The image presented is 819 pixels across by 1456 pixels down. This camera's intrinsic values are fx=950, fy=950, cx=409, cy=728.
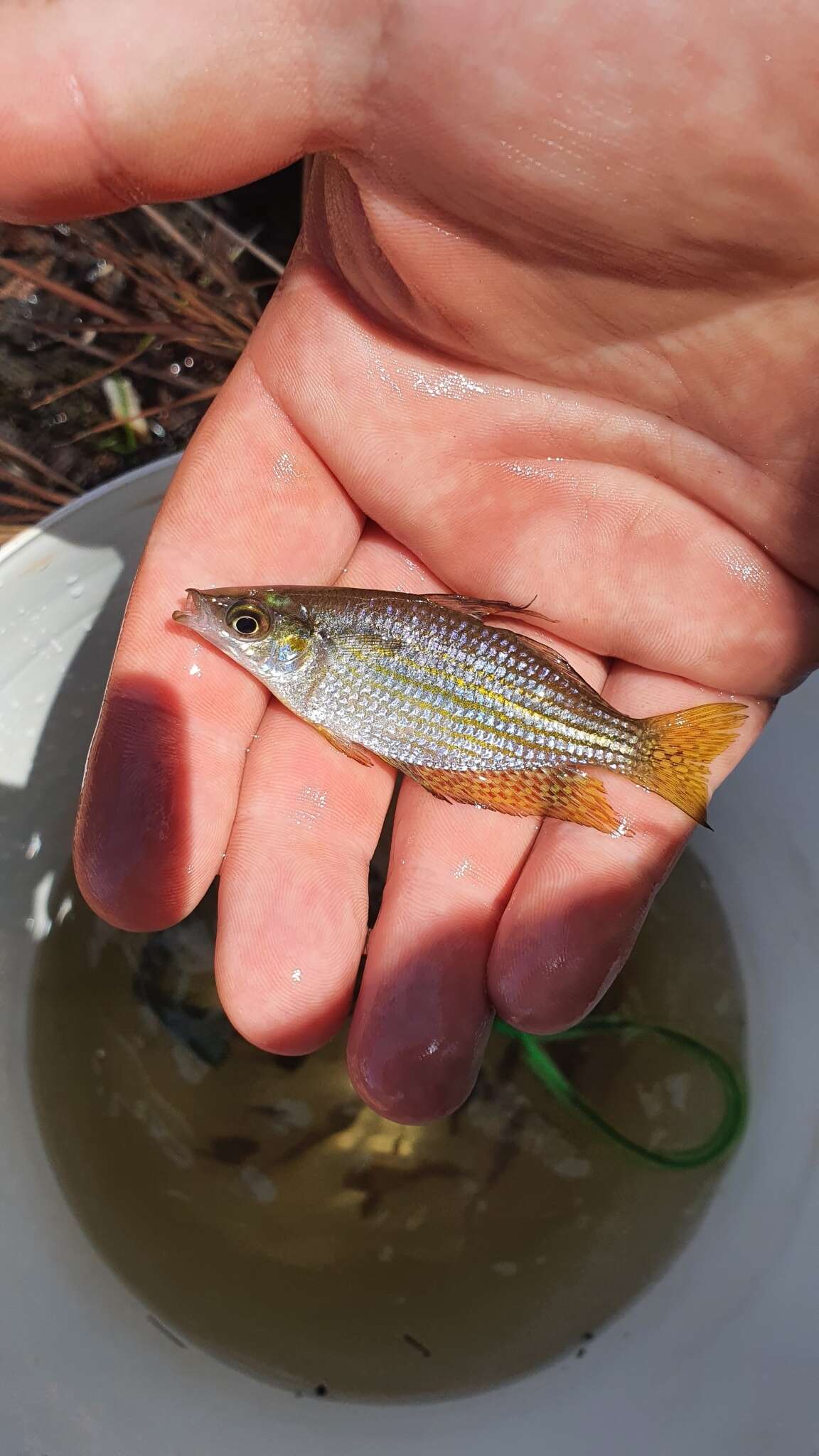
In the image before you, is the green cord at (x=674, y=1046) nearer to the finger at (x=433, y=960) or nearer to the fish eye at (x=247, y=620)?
the finger at (x=433, y=960)

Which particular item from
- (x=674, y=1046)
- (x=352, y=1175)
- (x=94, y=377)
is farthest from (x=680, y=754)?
(x=94, y=377)

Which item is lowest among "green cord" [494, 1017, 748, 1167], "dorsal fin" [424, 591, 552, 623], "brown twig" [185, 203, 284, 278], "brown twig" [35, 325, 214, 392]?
"green cord" [494, 1017, 748, 1167]

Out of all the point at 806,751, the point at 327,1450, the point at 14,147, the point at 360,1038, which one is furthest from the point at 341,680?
the point at 327,1450

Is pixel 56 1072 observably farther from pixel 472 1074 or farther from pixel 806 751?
pixel 806 751

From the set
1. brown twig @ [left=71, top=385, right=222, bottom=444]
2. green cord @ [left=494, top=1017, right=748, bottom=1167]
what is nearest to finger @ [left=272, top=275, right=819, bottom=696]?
brown twig @ [left=71, top=385, right=222, bottom=444]

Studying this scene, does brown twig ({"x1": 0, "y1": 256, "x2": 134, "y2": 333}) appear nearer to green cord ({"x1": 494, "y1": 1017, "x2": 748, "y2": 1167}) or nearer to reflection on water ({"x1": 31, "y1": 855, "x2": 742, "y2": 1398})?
reflection on water ({"x1": 31, "y1": 855, "x2": 742, "y2": 1398})

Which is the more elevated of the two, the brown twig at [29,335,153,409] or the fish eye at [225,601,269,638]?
the brown twig at [29,335,153,409]

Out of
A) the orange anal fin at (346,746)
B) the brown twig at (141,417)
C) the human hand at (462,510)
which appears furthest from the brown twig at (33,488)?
the orange anal fin at (346,746)
